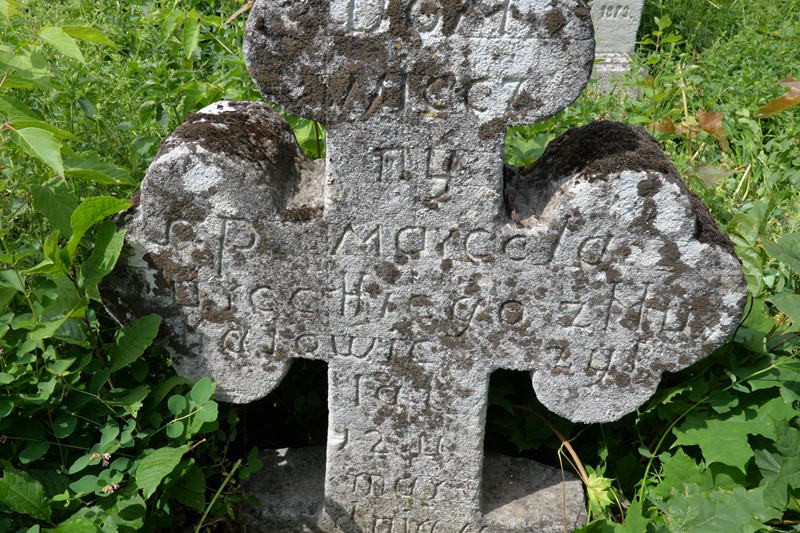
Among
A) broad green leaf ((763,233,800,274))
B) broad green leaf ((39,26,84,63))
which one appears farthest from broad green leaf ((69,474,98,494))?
broad green leaf ((763,233,800,274))

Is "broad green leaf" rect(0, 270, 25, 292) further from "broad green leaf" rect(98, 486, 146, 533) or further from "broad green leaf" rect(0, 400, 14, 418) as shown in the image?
"broad green leaf" rect(98, 486, 146, 533)

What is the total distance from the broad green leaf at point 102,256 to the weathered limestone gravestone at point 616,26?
439 cm

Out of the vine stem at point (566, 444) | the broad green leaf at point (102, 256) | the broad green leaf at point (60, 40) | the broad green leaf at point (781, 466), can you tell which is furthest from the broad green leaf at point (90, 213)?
the broad green leaf at point (781, 466)

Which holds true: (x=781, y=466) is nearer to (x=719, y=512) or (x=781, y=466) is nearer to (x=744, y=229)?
(x=719, y=512)

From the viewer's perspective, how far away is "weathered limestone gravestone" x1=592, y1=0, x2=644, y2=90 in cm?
582

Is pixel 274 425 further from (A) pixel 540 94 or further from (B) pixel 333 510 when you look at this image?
(A) pixel 540 94

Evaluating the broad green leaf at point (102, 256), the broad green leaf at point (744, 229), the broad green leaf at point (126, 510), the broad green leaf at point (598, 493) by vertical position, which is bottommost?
the broad green leaf at point (598, 493)

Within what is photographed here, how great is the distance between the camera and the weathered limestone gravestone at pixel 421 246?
191 centimetres

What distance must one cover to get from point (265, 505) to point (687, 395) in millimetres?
1318

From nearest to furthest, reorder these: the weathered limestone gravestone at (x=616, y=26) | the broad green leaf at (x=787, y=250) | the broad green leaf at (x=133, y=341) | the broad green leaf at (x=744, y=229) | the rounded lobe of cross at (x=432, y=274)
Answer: the rounded lobe of cross at (x=432, y=274), the broad green leaf at (x=133, y=341), the broad green leaf at (x=787, y=250), the broad green leaf at (x=744, y=229), the weathered limestone gravestone at (x=616, y=26)

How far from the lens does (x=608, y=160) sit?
6.87 feet

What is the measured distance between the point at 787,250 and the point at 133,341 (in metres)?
1.83

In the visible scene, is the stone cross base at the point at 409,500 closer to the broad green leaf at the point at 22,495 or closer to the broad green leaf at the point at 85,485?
the broad green leaf at the point at 85,485

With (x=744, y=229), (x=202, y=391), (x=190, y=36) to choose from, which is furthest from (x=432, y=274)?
(x=190, y=36)
